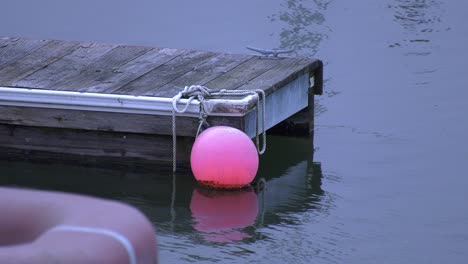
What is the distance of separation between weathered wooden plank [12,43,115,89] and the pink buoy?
137 centimetres

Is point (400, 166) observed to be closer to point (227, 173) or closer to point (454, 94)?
point (227, 173)

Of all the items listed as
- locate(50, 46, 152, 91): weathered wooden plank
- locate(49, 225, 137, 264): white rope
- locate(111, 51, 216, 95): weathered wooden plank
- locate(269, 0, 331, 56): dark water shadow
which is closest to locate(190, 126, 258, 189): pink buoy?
locate(111, 51, 216, 95): weathered wooden plank

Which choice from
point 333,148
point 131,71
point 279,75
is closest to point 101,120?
point 131,71

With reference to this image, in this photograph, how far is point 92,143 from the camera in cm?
759

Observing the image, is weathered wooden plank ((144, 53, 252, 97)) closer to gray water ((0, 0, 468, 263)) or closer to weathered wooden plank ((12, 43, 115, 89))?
gray water ((0, 0, 468, 263))

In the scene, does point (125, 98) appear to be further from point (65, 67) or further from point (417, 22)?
point (417, 22)

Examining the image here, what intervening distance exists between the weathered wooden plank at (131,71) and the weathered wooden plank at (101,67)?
5cm

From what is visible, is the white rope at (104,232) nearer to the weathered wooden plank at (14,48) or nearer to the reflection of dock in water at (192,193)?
the reflection of dock in water at (192,193)

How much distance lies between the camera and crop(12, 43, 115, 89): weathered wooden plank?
7777 millimetres

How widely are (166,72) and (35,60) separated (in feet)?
3.65

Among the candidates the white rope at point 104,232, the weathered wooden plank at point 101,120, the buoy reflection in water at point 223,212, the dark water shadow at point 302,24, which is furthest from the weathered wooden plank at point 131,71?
the white rope at point 104,232

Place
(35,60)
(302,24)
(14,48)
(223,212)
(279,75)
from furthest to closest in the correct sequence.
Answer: (302,24), (14,48), (35,60), (279,75), (223,212)

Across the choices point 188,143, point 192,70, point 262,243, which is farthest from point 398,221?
point 192,70

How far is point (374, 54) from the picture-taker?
1128 centimetres
